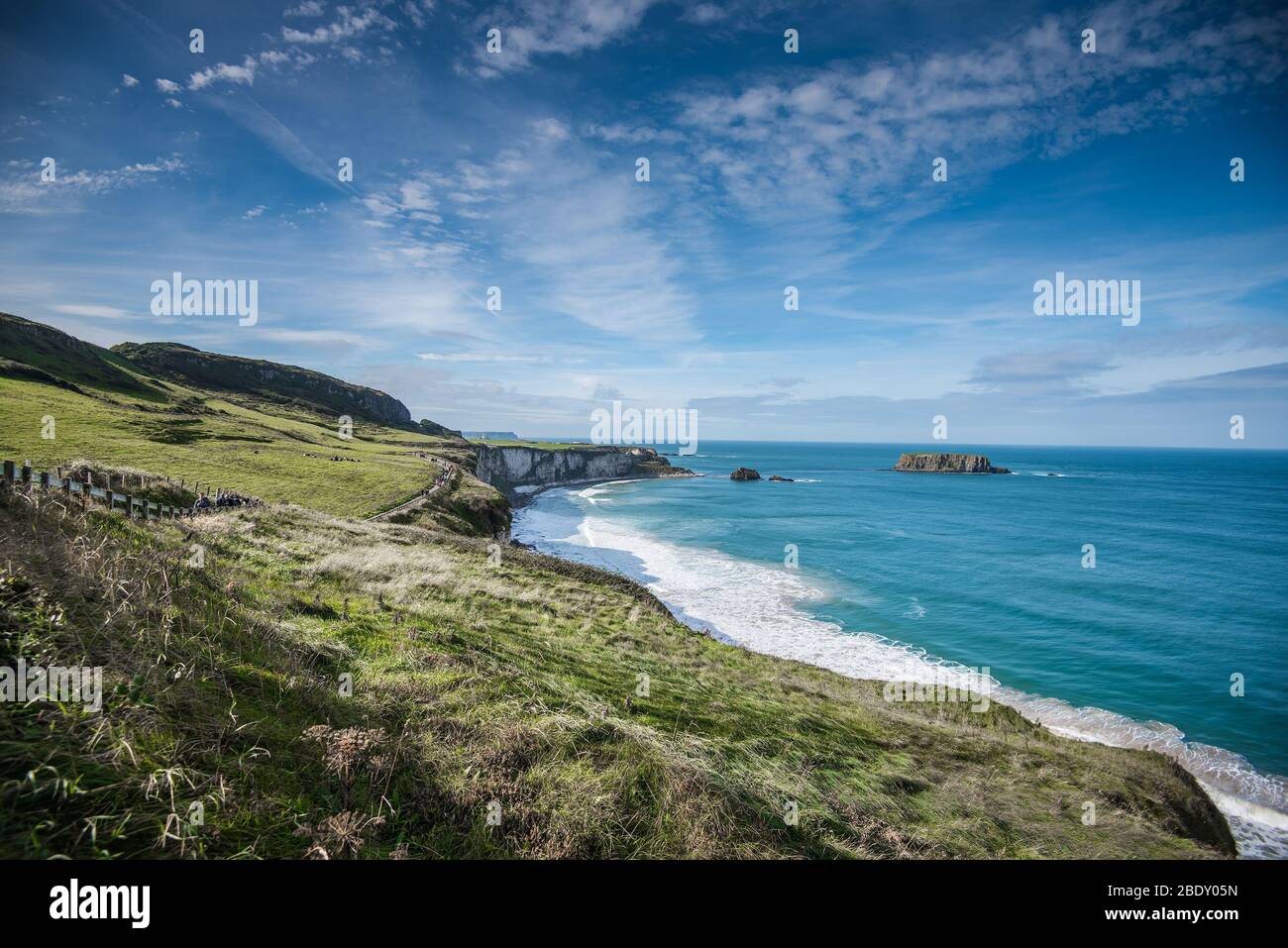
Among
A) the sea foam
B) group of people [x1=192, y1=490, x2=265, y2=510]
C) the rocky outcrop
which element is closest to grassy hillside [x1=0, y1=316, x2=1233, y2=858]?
the sea foam

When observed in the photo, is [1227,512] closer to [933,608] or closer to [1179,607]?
[1179,607]

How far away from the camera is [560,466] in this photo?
137500 millimetres

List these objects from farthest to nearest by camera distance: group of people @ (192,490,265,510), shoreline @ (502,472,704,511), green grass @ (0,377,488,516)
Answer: shoreline @ (502,472,704,511)
green grass @ (0,377,488,516)
group of people @ (192,490,265,510)

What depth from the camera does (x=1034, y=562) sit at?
149ft

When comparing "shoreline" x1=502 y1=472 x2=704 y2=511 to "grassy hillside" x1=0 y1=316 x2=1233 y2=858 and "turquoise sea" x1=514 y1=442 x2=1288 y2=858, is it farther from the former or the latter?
"grassy hillside" x1=0 y1=316 x2=1233 y2=858

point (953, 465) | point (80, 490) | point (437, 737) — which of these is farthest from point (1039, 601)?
point (953, 465)

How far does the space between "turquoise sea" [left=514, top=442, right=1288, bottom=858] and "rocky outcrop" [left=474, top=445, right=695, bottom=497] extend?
3966 centimetres

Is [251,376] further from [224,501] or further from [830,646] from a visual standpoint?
[830,646]

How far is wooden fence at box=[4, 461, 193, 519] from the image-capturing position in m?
10.6

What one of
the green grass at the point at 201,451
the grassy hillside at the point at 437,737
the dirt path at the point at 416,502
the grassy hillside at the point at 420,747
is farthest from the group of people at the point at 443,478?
the grassy hillside at the point at 420,747

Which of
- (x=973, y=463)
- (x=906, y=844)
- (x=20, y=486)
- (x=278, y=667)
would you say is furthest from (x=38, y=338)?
(x=973, y=463)

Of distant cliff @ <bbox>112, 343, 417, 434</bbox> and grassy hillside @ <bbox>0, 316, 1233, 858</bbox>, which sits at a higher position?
distant cliff @ <bbox>112, 343, 417, 434</bbox>
